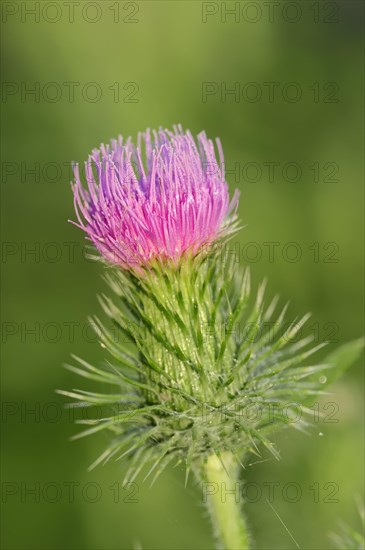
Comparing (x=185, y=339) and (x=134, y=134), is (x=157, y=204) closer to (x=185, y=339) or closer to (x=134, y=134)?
(x=185, y=339)

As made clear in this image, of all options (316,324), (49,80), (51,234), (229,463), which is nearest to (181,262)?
(229,463)

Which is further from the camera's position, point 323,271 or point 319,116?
point 319,116

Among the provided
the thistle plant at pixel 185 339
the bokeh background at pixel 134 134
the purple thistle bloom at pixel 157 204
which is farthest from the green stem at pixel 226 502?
the bokeh background at pixel 134 134

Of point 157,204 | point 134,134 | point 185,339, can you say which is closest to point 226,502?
point 185,339

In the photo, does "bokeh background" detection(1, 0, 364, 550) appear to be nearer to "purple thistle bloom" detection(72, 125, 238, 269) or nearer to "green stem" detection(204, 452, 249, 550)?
"green stem" detection(204, 452, 249, 550)

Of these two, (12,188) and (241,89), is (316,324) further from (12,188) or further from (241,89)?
(12,188)

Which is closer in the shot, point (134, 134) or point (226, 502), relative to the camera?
point (226, 502)

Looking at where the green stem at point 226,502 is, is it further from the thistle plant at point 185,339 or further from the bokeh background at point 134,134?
the bokeh background at point 134,134
